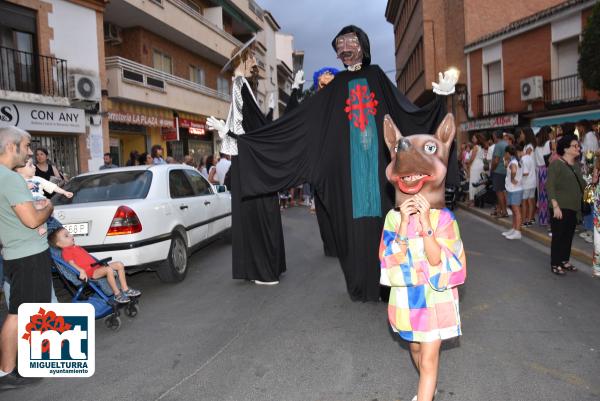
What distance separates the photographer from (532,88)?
21.2 metres

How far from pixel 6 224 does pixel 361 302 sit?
3.43 metres

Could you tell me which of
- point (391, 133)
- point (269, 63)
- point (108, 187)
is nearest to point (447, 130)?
point (391, 133)

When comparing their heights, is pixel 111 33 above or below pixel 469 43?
below

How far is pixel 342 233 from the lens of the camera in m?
5.19

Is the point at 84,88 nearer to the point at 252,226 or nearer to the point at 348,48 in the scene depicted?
the point at 252,226

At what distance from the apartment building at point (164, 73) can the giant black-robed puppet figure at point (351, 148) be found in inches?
523

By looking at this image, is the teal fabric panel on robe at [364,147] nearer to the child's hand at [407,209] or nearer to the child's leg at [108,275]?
the child's hand at [407,209]

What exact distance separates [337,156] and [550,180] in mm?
3002

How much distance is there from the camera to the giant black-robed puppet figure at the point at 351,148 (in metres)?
4.79

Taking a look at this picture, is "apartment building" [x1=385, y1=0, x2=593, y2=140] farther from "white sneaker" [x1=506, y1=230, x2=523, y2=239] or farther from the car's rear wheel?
the car's rear wheel

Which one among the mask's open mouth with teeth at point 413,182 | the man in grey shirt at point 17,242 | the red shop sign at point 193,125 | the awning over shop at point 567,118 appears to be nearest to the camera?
the mask's open mouth with teeth at point 413,182

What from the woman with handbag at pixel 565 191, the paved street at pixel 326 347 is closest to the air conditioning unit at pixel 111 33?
the paved street at pixel 326 347

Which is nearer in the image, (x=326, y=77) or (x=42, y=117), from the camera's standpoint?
(x=326, y=77)

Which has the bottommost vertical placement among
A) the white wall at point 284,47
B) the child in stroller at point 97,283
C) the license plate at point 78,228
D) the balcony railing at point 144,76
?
the child in stroller at point 97,283
